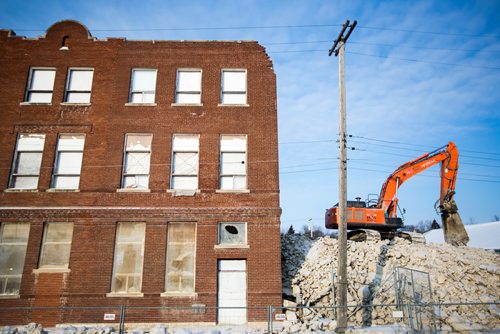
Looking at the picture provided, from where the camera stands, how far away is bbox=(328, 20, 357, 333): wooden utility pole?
40.0 ft

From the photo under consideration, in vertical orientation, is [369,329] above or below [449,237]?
below

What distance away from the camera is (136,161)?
16203mm

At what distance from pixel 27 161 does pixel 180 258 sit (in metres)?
8.28

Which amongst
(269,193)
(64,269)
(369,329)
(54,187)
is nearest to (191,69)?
(269,193)

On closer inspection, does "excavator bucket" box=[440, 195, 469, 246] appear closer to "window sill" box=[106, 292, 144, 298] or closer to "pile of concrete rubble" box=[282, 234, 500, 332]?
"pile of concrete rubble" box=[282, 234, 500, 332]

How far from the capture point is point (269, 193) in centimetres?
1570

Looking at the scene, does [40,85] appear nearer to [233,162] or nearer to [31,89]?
[31,89]

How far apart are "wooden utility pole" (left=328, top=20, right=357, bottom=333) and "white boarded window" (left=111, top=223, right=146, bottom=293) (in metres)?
7.93

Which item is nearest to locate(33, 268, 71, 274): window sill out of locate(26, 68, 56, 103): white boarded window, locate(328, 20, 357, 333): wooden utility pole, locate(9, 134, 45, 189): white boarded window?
locate(9, 134, 45, 189): white boarded window

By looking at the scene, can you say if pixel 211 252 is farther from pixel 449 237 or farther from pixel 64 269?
A: pixel 449 237

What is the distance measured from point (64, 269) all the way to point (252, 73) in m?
11.9

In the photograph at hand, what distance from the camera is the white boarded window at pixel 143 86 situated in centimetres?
1703

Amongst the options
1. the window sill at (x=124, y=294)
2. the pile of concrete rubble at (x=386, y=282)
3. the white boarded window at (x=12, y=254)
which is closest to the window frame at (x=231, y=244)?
the pile of concrete rubble at (x=386, y=282)

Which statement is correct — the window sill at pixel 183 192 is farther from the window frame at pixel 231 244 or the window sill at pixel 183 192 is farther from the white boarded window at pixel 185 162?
the window frame at pixel 231 244
